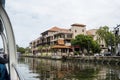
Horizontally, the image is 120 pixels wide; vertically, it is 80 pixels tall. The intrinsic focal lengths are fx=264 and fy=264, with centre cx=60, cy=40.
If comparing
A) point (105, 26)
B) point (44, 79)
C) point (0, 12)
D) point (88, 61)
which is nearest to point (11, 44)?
point (0, 12)

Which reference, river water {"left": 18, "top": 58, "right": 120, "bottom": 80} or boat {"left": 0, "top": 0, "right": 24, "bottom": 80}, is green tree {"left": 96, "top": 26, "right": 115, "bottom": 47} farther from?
boat {"left": 0, "top": 0, "right": 24, "bottom": 80}

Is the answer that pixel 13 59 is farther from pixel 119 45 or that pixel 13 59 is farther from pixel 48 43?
pixel 48 43

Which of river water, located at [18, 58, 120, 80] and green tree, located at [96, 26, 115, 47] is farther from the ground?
green tree, located at [96, 26, 115, 47]

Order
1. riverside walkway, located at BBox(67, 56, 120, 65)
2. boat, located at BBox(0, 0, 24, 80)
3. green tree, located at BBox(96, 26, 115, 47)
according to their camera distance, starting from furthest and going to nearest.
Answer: green tree, located at BBox(96, 26, 115, 47) → riverside walkway, located at BBox(67, 56, 120, 65) → boat, located at BBox(0, 0, 24, 80)

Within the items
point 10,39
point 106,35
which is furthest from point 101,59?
point 10,39

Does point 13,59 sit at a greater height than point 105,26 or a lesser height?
lesser

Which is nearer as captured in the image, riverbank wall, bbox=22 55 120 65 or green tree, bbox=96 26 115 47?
riverbank wall, bbox=22 55 120 65

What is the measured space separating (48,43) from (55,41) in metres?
9.10

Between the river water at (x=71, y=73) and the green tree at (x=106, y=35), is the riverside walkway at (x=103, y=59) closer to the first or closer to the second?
the green tree at (x=106, y=35)

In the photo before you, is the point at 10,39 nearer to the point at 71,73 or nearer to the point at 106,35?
the point at 71,73

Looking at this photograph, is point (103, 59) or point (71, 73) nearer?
point (71, 73)

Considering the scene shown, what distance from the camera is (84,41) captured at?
6216 centimetres

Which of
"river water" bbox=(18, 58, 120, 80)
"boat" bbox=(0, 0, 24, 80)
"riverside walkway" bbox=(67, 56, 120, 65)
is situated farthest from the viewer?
"riverside walkway" bbox=(67, 56, 120, 65)

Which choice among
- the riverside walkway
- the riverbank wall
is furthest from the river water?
the riverbank wall
